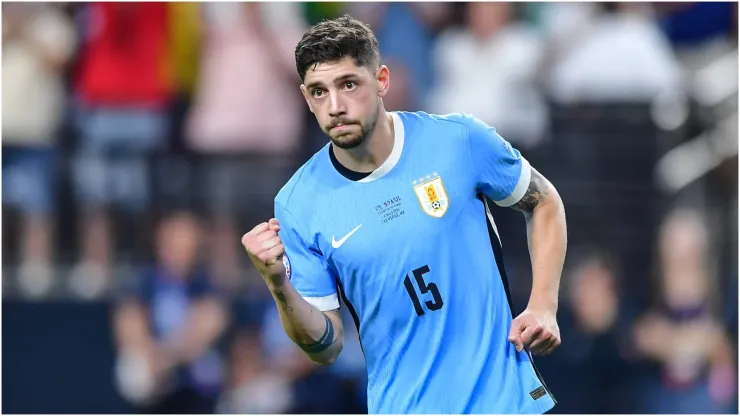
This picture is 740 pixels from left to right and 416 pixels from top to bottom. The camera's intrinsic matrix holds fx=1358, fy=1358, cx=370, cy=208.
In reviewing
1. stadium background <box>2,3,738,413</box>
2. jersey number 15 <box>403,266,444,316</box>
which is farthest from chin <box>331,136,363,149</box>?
stadium background <box>2,3,738,413</box>

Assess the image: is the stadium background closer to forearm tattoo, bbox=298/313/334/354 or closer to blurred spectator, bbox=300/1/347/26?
blurred spectator, bbox=300/1/347/26

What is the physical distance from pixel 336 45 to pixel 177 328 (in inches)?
247

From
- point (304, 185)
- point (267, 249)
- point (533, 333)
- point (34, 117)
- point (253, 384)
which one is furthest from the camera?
point (34, 117)

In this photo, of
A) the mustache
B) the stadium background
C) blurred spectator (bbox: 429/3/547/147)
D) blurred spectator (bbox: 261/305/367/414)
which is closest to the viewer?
the mustache

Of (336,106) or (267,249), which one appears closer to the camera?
(267,249)

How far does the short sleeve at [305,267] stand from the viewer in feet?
19.1

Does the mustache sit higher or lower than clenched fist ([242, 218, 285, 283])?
higher

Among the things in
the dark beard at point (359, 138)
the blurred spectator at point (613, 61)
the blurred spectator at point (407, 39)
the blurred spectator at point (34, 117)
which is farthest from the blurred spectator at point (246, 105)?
the dark beard at point (359, 138)

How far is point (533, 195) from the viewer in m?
6.04

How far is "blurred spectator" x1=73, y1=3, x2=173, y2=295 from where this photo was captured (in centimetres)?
1197

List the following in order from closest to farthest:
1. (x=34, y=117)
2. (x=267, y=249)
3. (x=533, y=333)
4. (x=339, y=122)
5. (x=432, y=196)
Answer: (x=267, y=249), (x=533, y=333), (x=339, y=122), (x=432, y=196), (x=34, y=117)

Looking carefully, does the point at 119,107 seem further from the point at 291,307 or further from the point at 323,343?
the point at 291,307

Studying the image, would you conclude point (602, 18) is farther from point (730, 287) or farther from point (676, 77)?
point (730, 287)

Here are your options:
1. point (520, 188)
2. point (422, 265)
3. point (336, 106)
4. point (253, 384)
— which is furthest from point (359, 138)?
point (253, 384)
